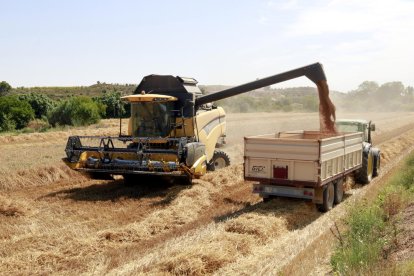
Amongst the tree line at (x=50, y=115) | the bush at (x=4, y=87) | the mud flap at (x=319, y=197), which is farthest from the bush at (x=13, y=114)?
the bush at (x=4, y=87)

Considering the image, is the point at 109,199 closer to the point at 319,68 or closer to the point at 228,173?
the point at 228,173

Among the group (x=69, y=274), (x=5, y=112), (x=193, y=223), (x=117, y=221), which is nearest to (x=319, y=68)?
(x=193, y=223)

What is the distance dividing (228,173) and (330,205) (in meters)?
3.99

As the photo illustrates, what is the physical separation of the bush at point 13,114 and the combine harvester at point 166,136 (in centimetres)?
2694

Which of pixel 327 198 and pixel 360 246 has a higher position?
pixel 360 246

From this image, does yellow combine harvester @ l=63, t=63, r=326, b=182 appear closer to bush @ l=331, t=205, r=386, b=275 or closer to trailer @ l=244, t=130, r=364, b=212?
trailer @ l=244, t=130, r=364, b=212

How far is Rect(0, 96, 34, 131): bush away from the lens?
122 feet

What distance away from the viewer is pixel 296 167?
32.8 ft

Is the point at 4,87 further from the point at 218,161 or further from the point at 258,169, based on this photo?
the point at 258,169

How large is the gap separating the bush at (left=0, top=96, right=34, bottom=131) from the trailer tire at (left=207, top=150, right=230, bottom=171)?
26878 millimetres

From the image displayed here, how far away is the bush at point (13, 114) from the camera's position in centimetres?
3731

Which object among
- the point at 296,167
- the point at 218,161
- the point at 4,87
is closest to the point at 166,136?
the point at 218,161

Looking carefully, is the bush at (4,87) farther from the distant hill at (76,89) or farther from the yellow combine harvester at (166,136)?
the yellow combine harvester at (166,136)

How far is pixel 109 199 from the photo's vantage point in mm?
11344
